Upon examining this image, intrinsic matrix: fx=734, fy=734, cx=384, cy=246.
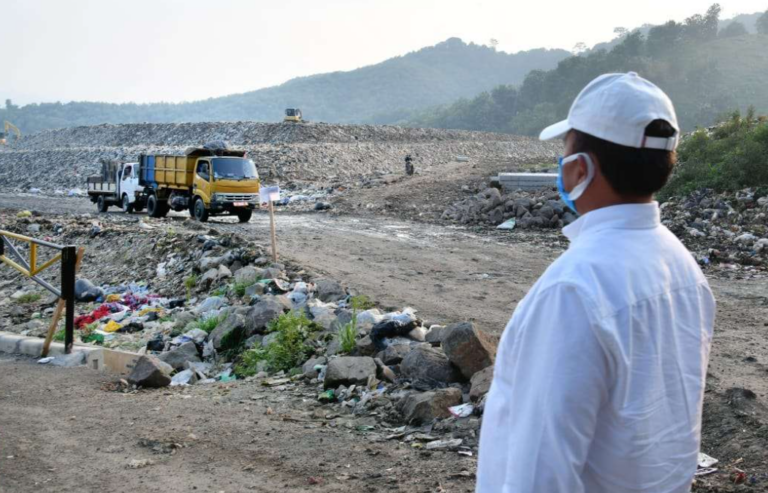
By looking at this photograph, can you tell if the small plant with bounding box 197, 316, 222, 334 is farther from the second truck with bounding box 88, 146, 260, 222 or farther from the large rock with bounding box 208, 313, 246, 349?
the second truck with bounding box 88, 146, 260, 222

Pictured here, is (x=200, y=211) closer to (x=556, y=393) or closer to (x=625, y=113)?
(x=625, y=113)

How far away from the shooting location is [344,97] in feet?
538

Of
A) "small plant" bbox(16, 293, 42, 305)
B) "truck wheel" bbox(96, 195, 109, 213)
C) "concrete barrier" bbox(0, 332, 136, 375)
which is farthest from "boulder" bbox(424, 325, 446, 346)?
"truck wheel" bbox(96, 195, 109, 213)

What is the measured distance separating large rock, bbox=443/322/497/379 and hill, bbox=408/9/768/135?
202ft

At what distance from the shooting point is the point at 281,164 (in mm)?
37031

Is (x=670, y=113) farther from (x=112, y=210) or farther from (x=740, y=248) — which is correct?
(x=112, y=210)

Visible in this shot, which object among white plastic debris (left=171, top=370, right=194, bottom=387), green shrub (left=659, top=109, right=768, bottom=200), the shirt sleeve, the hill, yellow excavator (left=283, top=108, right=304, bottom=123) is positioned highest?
the hill

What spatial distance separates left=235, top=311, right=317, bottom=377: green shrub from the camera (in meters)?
7.70

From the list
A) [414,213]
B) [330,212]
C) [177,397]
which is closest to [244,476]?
[177,397]

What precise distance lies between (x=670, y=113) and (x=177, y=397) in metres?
5.79

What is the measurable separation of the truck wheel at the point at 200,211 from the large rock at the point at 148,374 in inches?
586

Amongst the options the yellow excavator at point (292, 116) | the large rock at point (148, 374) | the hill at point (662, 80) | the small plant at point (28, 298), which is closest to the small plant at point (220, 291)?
the small plant at point (28, 298)

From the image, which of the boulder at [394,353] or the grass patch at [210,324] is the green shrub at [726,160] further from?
the boulder at [394,353]

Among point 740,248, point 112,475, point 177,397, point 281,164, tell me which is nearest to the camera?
point 112,475
